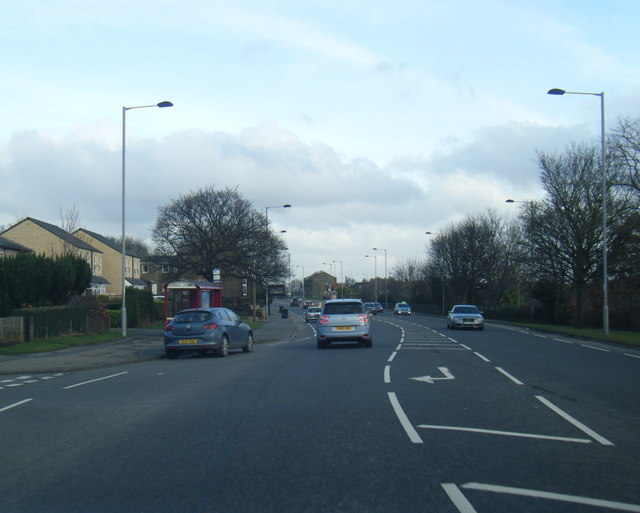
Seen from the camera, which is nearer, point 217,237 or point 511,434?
point 511,434

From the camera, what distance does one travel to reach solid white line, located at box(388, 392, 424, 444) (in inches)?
301

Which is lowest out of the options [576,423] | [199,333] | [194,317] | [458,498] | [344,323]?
[576,423]

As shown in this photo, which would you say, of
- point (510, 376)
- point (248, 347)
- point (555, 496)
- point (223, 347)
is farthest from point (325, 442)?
point (248, 347)

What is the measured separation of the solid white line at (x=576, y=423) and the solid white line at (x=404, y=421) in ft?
6.82

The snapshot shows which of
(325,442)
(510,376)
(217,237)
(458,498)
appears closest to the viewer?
(458,498)

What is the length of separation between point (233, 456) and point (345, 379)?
6734 mm

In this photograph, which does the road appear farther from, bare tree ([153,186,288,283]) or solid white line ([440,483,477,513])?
bare tree ([153,186,288,283])

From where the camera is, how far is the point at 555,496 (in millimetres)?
5453

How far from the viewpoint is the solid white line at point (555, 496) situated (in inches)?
205

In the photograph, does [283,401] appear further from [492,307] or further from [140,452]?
[492,307]

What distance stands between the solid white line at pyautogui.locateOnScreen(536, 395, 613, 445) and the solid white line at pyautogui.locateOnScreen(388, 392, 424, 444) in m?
2.08

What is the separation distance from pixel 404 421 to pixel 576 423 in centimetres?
224

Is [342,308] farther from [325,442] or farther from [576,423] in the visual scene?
[325,442]

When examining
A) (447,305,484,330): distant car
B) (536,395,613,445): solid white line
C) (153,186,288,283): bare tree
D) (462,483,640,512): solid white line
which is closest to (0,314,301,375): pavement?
(536,395,613,445): solid white line
